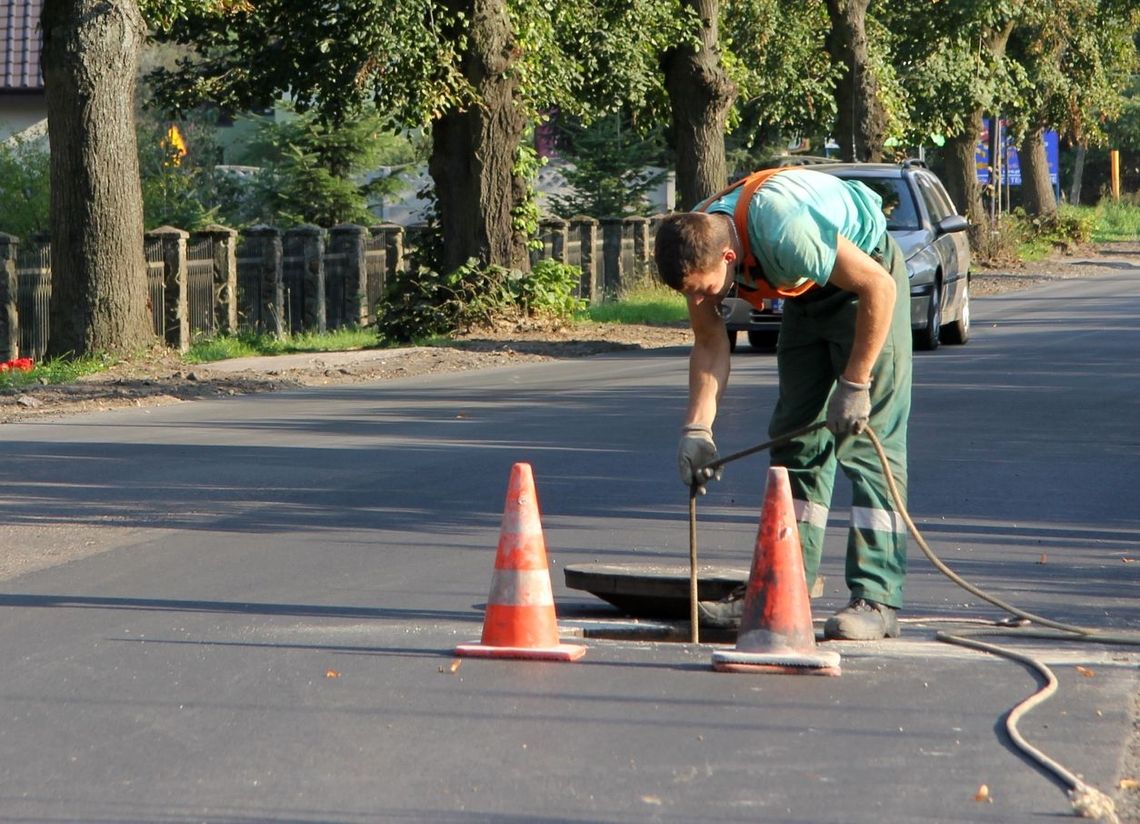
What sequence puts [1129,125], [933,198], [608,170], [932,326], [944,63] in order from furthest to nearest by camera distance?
[1129,125], [608,170], [944,63], [933,198], [932,326]

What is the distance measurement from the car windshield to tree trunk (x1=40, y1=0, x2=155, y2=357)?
7.09m

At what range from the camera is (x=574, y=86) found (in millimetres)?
25375

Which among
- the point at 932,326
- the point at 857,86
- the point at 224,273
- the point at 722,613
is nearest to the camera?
the point at 722,613

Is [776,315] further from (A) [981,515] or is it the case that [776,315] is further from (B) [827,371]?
(B) [827,371]

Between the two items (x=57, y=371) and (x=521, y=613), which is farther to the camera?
(x=57, y=371)

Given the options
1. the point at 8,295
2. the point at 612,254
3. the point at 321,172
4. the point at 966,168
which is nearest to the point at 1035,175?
the point at 966,168

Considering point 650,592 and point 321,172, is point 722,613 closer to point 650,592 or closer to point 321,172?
point 650,592

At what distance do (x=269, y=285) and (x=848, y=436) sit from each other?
20350mm

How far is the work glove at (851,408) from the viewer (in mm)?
6047

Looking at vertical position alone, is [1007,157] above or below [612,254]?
above

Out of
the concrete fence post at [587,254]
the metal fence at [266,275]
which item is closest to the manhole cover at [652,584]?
the metal fence at [266,275]

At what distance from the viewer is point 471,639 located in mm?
6340

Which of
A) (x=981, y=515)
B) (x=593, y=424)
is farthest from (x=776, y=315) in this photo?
(x=981, y=515)

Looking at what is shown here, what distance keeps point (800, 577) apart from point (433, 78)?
51.0 ft
